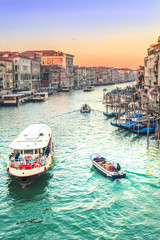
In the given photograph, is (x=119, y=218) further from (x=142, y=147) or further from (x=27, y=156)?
(x=142, y=147)

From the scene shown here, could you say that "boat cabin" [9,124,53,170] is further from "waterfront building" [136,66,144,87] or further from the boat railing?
"waterfront building" [136,66,144,87]

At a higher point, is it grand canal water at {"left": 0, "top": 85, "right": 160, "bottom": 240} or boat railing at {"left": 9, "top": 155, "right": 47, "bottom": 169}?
boat railing at {"left": 9, "top": 155, "right": 47, "bottom": 169}

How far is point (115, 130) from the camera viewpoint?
3444cm

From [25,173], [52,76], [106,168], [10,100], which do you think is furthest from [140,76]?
[25,173]

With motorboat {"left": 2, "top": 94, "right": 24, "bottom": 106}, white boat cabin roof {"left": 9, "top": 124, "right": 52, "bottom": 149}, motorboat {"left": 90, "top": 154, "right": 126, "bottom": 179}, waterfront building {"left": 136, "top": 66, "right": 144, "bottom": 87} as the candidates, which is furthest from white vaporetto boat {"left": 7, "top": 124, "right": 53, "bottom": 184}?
waterfront building {"left": 136, "top": 66, "right": 144, "bottom": 87}

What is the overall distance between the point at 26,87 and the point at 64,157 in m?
72.9

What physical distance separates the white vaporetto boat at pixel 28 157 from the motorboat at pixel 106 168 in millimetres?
3318

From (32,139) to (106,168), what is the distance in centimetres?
534

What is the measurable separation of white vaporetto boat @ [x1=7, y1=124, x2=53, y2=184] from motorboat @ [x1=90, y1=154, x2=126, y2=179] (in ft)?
10.9

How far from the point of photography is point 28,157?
1862cm

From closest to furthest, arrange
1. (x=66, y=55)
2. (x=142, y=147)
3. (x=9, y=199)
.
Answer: (x=9, y=199)
(x=142, y=147)
(x=66, y=55)

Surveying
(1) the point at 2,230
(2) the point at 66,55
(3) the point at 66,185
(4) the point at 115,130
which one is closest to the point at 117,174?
(3) the point at 66,185

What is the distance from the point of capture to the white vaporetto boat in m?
17.3

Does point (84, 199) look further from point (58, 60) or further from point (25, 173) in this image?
point (58, 60)
